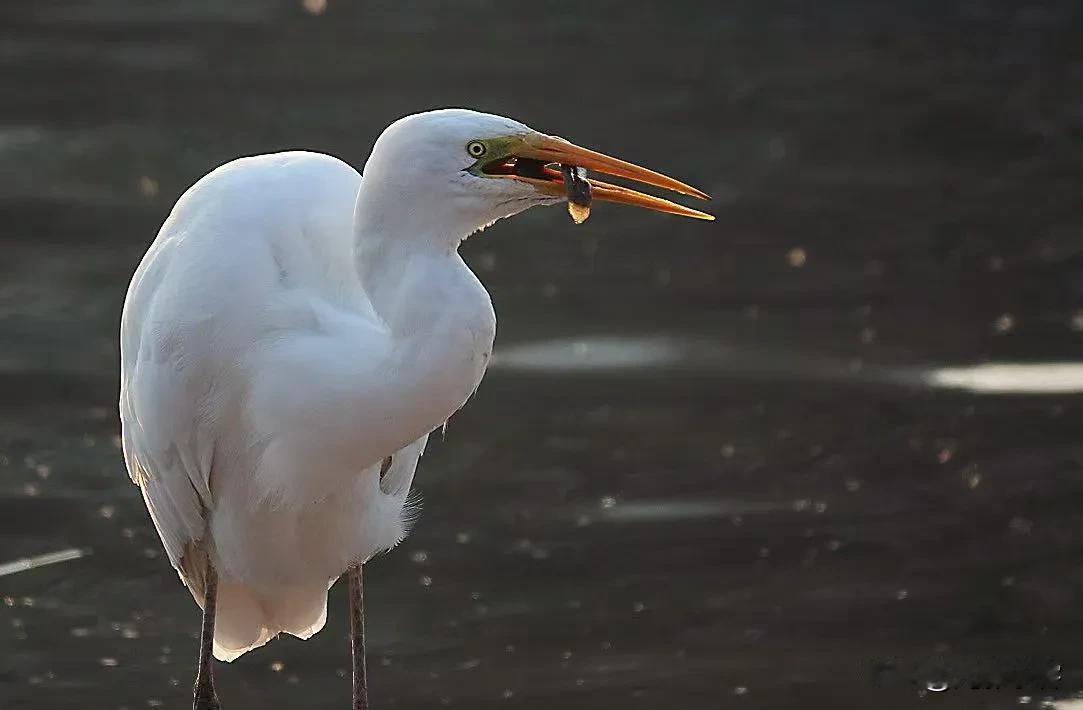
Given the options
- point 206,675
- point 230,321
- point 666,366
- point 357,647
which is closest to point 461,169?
point 230,321

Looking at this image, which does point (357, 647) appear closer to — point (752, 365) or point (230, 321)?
point (230, 321)

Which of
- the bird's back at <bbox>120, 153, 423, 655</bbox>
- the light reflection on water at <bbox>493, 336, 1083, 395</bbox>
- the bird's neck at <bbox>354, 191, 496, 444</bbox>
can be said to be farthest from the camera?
the light reflection on water at <bbox>493, 336, 1083, 395</bbox>

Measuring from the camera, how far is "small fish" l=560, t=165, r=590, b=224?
3.33 metres

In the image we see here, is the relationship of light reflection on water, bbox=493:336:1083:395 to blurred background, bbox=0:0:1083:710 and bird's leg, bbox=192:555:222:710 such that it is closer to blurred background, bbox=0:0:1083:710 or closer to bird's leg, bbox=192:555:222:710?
blurred background, bbox=0:0:1083:710

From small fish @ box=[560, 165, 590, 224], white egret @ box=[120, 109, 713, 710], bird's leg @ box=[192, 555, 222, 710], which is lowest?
bird's leg @ box=[192, 555, 222, 710]

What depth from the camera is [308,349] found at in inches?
142

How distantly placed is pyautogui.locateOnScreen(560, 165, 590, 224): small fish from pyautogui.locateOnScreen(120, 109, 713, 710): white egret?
17 millimetres

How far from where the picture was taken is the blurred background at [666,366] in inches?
185

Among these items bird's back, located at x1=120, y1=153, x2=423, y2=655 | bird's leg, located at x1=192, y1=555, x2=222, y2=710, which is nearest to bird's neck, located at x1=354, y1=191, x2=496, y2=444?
bird's back, located at x1=120, y1=153, x2=423, y2=655

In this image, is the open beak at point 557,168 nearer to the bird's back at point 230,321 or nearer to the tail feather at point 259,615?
the bird's back at point 230,321

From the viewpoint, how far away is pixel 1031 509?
17.5 feet

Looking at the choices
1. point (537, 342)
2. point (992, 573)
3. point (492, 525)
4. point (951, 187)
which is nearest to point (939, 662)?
point (992, 573)

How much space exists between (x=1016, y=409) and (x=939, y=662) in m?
1.49

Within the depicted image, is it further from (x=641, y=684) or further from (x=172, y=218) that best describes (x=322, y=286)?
(x=641, y=684)
